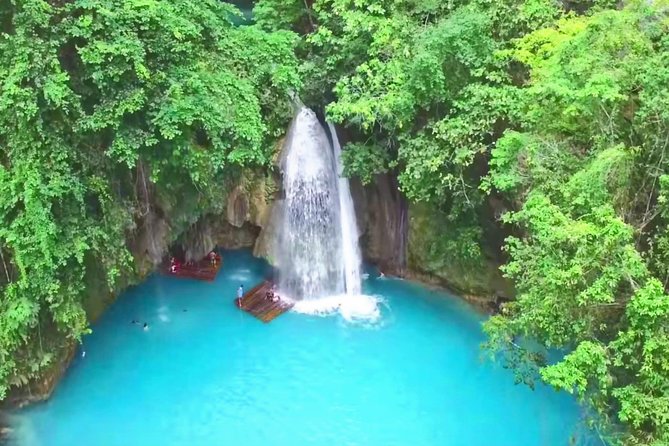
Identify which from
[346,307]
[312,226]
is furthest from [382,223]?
[346,307]

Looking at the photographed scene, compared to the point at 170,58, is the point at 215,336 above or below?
below

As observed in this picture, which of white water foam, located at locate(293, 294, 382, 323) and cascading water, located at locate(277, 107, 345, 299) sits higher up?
cascading water, located at locate(277, 107, 345, 299)

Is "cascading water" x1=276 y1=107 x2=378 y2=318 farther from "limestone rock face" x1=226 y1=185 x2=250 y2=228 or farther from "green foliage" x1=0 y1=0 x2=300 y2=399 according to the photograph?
"green foliage" x1=0 y1=0 x2=300 y2=399

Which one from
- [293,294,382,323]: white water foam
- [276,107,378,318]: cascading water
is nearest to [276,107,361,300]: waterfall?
[276,107,378,318]: cascading water

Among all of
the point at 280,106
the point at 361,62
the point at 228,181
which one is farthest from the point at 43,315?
the point at 361,62

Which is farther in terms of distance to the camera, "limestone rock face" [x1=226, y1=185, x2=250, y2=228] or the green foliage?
"limestone rock face" [x1=226, y1=185, x2=250, y2=228]

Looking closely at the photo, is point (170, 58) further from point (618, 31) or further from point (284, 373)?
point (618, 31)

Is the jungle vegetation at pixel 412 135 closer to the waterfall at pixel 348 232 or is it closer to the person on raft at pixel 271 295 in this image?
the waterfall at pixel 348 232

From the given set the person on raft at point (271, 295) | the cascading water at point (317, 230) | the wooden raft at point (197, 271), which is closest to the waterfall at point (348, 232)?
the cascading water at point (317, 230)
